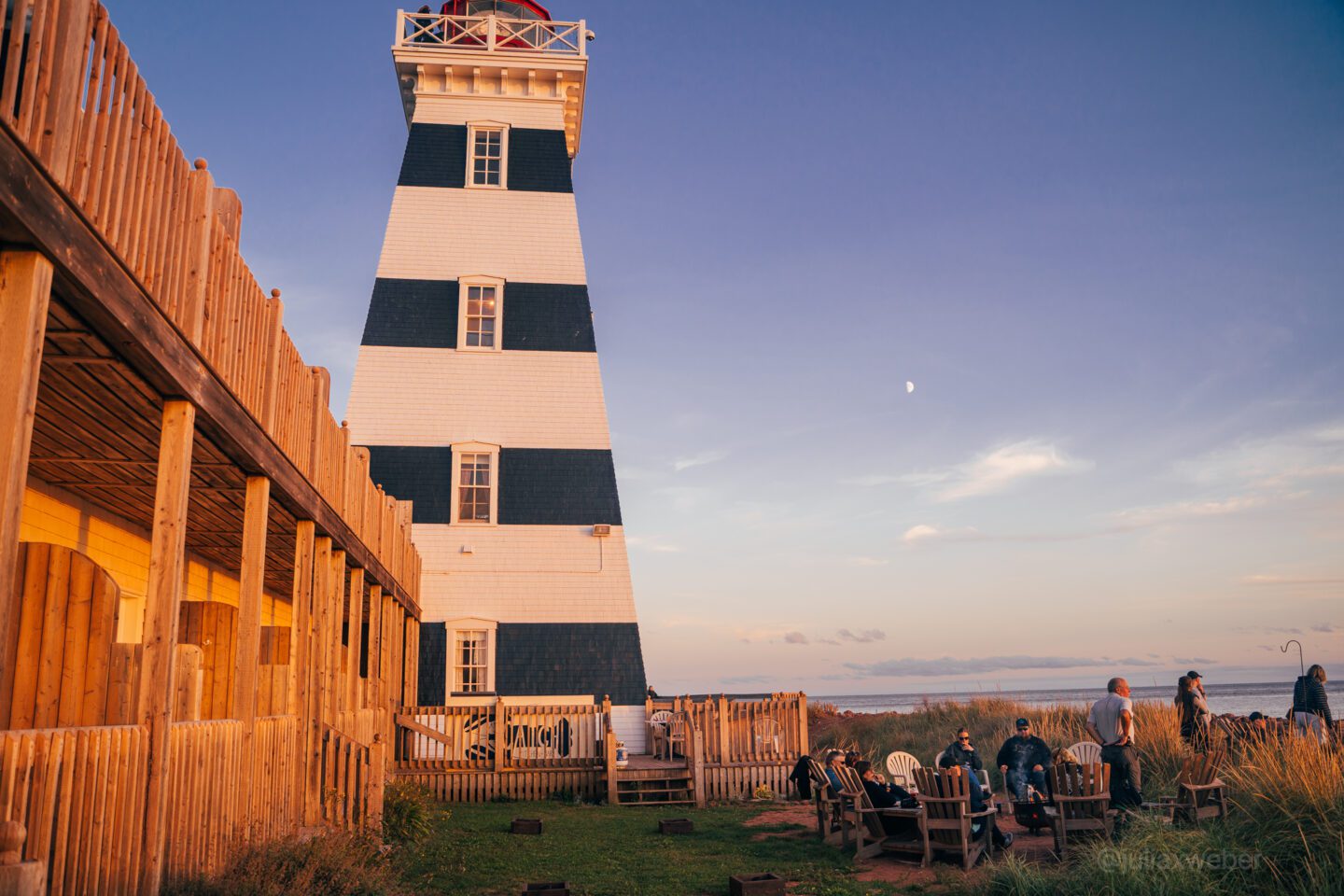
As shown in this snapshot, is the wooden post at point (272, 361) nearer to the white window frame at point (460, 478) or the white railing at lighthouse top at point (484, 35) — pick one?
the white window frame at point (460, 478)

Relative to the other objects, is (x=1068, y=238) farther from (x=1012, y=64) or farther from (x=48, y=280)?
(x=48, y=280)

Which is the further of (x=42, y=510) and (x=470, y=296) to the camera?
(x=470, y=296)

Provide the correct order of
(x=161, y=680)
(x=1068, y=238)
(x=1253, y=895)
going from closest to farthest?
1. (x=161, y=680)
2. (x=1253, y=895)
3. (x=1068, y=238)

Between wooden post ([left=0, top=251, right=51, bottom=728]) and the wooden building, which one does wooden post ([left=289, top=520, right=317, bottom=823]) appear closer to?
the wooden building

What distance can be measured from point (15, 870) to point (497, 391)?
2028cm

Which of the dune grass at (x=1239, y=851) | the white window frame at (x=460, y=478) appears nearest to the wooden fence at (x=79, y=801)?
the dune grass at (x=1239, y=851)

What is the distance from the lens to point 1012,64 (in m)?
19.3

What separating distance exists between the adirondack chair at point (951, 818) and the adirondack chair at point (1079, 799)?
74 cm

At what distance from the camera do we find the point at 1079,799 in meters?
10.8

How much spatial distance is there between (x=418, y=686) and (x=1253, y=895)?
16877mm

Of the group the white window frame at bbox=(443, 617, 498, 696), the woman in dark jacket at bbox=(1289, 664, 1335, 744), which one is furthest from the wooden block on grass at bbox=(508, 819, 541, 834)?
the woman in dark jacket at bbox=(1289, 664, 1335, 744)

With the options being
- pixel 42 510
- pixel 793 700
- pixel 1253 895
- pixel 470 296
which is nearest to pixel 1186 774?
pixel 1253 895

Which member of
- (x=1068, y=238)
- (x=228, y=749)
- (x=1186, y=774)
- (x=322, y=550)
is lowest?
(x=1186, y=774)

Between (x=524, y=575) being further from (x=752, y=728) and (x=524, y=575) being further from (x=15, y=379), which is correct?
(x=15, y=379)
